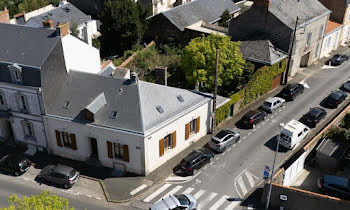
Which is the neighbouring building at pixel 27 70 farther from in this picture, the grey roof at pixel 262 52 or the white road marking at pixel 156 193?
the grey roof at pixel 262 52

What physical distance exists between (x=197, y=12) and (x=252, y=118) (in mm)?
29189

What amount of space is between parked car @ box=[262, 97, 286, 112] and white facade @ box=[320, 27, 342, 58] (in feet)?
63.0

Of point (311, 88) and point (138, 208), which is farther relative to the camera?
point (311, 88)

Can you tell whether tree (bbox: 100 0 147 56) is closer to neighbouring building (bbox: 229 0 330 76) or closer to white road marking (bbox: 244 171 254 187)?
neighbouring building (bbox: 229 0 330 76)

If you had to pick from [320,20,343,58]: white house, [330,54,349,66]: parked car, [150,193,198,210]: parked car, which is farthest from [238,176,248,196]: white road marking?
[320,20,343,58]: white house

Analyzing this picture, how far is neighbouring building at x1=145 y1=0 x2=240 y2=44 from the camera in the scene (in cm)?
5885

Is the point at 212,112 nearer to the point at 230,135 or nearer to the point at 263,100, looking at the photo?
the point at 230,135

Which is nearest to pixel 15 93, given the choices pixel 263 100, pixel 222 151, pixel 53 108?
pixel 53 108

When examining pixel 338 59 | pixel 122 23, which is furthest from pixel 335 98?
pixel 122 23

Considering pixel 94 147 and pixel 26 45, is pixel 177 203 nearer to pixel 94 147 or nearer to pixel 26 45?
pixel 94 147

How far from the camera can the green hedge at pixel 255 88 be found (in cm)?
4262

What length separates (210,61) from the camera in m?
43.7

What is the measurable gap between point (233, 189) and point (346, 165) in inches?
500

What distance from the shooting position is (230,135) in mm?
39250
